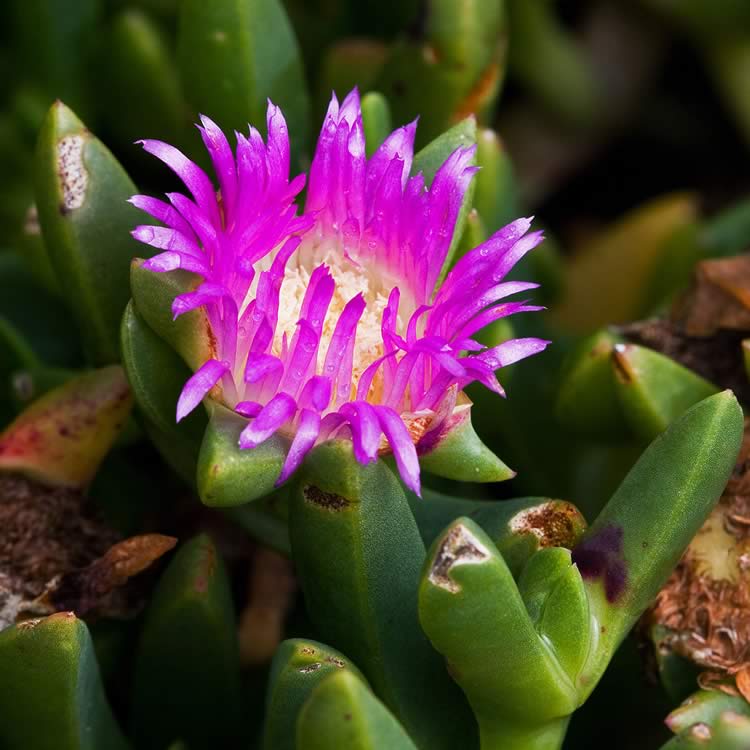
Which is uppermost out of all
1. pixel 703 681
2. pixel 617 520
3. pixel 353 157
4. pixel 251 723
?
pixel 353 157

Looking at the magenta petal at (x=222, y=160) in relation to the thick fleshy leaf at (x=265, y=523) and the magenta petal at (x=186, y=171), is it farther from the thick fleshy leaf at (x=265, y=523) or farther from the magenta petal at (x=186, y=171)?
the thick fleshy leaf at (x=265, y=523)

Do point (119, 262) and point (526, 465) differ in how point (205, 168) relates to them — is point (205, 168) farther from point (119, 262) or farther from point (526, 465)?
point (526, 465)

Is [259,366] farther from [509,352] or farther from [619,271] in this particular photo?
[619,271]

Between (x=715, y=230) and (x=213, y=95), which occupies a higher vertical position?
(x=213, y=95)

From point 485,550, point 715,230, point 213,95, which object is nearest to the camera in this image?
point 485,550

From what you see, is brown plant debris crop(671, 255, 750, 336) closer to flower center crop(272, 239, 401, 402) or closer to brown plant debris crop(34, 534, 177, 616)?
flower center crop(272, 239, 401, 402)

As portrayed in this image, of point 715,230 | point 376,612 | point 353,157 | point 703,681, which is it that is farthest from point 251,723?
point 715,230

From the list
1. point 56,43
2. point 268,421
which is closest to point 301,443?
point 268,421

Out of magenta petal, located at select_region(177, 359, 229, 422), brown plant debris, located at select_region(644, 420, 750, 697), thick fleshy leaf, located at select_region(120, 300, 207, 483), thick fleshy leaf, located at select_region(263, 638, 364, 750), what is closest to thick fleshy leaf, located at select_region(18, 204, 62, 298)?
thick fleshy leaf, located at select_region(120, 300, 207, 483)
